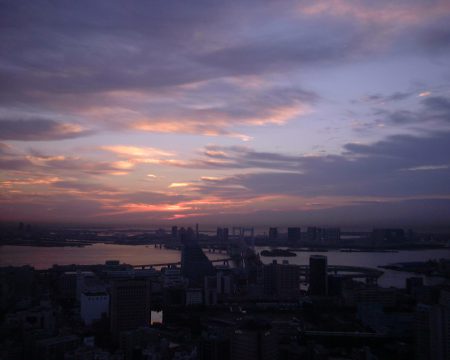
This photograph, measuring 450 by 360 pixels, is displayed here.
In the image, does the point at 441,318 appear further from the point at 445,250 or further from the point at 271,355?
the point at 445,250

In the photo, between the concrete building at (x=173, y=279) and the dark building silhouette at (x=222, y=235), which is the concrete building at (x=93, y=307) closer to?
the concrete building at (x=173, y=279)

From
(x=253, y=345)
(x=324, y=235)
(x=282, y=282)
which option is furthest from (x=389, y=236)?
(x=253, y=345)

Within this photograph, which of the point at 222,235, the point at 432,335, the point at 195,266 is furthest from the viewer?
the point at 222,235

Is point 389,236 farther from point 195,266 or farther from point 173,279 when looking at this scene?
point 173,279

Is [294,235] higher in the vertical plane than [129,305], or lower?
higher

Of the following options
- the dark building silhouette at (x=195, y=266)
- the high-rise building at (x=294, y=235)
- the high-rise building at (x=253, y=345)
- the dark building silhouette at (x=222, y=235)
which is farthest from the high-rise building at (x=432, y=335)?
the high-rise building at (x=294, y=235)

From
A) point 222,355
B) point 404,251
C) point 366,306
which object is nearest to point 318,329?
point 366,306

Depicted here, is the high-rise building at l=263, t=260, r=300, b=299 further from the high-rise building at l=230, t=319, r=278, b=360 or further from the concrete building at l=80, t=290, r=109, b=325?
the high-rise building at l=230, t=319, r=278, b=360
